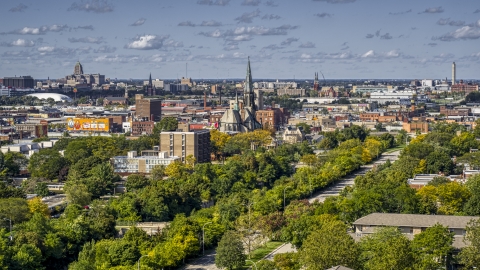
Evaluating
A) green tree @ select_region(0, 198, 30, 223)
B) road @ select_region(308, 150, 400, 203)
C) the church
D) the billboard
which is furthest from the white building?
the billboard

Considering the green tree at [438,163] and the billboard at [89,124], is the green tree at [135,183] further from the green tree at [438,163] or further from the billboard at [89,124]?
the billboard at [89,124]

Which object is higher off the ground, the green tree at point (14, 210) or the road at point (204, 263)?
the green tree at point (14, 210)

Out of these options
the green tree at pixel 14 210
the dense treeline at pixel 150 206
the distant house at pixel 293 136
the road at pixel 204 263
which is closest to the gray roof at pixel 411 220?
the dense treeline at pixel 150 206

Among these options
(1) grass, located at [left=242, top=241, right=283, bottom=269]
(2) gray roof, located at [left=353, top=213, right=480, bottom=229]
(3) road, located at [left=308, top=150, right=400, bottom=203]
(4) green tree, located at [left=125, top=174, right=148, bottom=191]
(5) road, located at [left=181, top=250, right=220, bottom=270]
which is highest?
(2) gray roof, located at [left=353, top=213, right=480, bottom=229]

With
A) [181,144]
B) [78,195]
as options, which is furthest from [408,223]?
[181,144]

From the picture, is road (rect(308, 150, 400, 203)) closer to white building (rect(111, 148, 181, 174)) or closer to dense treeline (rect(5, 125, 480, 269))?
dense treeline (rect(5, 125, 480, 269))

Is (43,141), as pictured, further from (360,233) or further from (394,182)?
(360,233)

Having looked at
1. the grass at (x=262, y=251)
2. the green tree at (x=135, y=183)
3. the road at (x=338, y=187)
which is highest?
the green tree at (x=135, y=183)

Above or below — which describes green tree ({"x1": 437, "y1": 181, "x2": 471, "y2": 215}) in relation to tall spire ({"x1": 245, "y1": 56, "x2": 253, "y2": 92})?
below
